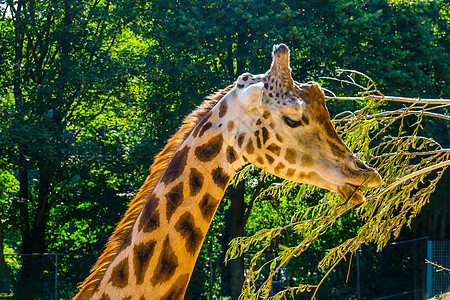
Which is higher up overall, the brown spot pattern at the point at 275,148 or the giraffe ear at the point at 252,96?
the giraffe ear at the point at 252,96

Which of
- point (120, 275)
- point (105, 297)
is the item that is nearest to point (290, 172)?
point (120, 275)

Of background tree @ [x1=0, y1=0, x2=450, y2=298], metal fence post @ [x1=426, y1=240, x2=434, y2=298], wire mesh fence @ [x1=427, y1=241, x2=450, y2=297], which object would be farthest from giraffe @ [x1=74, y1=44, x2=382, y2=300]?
metal fence post @ [x1=426, y1=240, x2=434, y2=298]

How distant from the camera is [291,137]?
8.93 ft

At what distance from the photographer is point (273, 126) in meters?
2.74

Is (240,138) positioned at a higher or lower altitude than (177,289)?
higher

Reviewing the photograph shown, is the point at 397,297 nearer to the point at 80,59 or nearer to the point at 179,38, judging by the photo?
the point at 179,38

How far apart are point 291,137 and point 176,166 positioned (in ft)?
1.95

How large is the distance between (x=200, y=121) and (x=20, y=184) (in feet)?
45.5

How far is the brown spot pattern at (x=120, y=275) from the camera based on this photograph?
8.96 ft

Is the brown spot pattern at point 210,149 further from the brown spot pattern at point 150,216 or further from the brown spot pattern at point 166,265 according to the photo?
the brown spot pattern at point 166,265

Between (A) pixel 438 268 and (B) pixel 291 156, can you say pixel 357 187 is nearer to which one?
(B) pixel 291 156

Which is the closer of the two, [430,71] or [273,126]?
[273,126]

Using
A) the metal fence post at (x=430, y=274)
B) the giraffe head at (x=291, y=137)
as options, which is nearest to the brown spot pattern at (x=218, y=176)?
the giraffe head at (x=291, y=137)

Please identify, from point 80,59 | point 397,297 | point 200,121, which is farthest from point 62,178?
point 200,121
